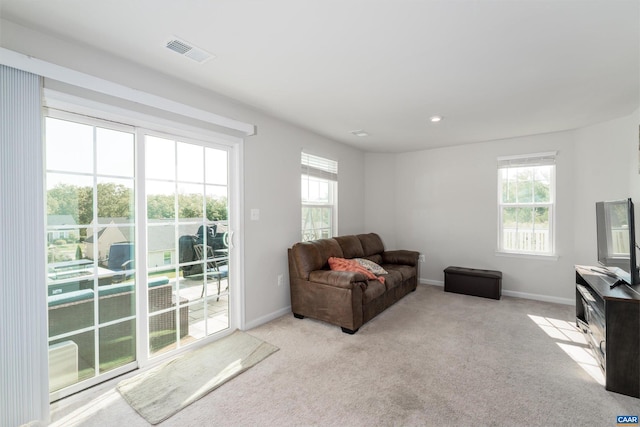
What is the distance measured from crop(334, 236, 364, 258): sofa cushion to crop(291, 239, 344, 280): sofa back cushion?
0.44 meters

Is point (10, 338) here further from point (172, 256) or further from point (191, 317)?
point (191, 317)

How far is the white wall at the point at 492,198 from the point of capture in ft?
12.1

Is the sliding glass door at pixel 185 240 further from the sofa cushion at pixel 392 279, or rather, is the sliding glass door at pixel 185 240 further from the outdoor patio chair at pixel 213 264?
the sofa cushion at pixel 392 279

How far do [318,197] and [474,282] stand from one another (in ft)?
9.04

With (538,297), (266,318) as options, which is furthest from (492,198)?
(266,318)

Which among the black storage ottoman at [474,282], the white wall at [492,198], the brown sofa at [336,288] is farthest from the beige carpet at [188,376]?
the white wall at [492,198]

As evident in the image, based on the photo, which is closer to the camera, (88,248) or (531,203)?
(88,248)

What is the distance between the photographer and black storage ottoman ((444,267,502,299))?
4.21m

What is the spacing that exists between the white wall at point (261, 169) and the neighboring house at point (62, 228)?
3.44 ft

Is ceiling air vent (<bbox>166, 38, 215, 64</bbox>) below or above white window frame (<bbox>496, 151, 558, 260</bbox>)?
above

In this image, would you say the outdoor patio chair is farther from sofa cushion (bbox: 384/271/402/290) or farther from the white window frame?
the white window frame

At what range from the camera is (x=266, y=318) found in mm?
3395

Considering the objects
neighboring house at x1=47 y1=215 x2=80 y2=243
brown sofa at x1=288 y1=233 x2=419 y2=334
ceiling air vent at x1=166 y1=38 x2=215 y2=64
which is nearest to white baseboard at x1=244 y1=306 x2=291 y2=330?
brown sofa at x1=288 y1=233 x2=419 y2=334

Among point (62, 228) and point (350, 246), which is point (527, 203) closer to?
point (350, 246)
